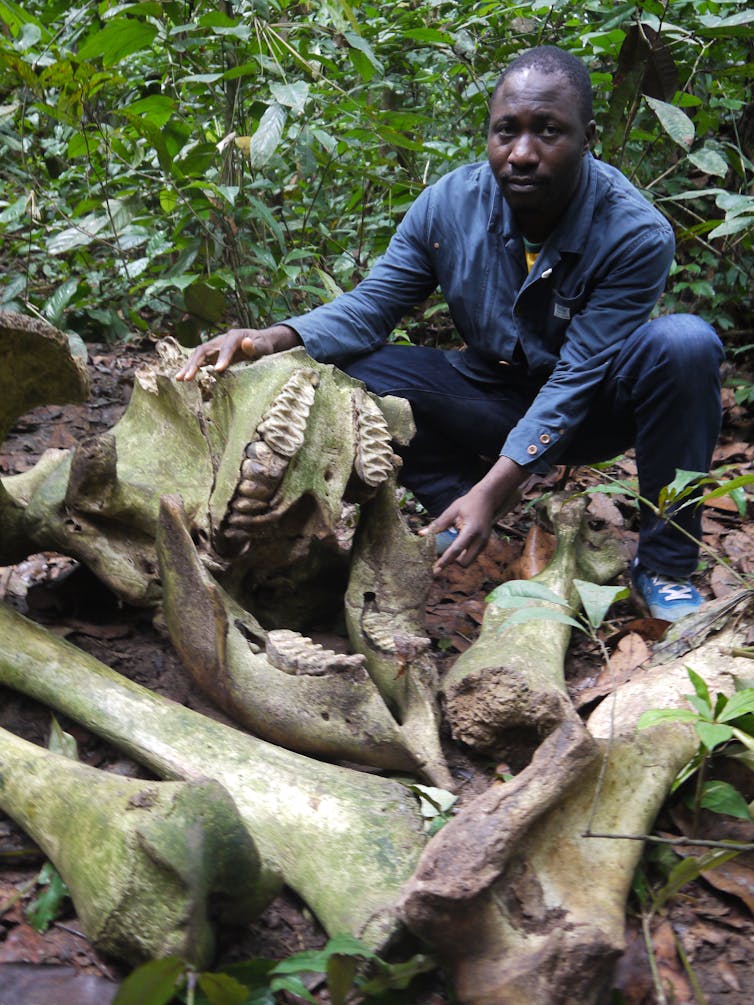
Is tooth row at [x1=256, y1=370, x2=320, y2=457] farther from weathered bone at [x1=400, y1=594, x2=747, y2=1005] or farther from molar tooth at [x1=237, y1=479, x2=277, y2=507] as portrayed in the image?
weathered bone at [x1=400, y1=594, x2=747, y2=1005]

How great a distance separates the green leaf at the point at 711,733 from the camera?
5.83 ft

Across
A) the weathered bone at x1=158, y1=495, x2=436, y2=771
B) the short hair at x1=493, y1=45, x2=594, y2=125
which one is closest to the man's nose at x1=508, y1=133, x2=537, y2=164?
the short hair at x1=493, y1=45, x2=594, y2=125

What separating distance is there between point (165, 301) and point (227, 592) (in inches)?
111

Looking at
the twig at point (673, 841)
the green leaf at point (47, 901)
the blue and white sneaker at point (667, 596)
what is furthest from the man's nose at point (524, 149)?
the green leaf at point (47, 901)

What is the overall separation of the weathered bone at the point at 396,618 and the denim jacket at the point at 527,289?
55 centimetres

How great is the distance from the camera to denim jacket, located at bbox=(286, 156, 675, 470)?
323cm

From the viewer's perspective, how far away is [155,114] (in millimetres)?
3998

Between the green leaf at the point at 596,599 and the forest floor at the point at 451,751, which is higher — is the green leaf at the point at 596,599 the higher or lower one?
the higher one

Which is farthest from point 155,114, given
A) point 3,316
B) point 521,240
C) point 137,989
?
point 137,989

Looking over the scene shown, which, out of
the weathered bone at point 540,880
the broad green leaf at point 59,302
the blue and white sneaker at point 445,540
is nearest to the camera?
the weathered bone at point 540,880

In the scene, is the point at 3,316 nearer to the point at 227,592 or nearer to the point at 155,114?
the point at 227,592

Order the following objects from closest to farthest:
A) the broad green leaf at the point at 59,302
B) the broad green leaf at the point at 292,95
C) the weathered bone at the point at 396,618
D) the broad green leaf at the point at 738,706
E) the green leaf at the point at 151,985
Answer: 1. the green leaf at the point at 151,985
2. the broad green leaf at the point at 738,706
3. the weathered bone at the point at 396,618
4. the broad green leaf at the point at 292,95
5. the broad green leaf at the point at 59,302

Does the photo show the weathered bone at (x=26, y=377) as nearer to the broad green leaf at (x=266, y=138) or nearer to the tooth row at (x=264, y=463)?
the tooth row at (x=264, y=463)

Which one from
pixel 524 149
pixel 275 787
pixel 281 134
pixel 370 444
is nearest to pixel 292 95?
pixel 281 134
